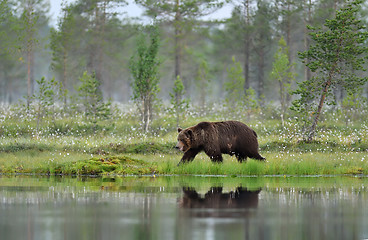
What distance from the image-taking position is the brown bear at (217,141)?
19328 mm

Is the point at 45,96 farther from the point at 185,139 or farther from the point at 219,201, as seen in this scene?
the point at 219,201

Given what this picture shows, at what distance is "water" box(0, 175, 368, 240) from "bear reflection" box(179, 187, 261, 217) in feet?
0.06

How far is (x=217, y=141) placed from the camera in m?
19.6

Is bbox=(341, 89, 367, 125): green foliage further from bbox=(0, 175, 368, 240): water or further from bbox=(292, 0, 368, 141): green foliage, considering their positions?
bbox=(0, 175, 368, 240): water

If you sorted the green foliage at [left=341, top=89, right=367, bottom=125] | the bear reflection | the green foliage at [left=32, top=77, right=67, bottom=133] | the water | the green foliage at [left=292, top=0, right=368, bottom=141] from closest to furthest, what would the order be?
1. the water
2. the bear reflection
3. the green foliage at [left=292, top=0, right=368, bottom=141]
4. the green foliage at [left=32, top=77, right=67, bottom=133]
5. the green foliage at [left=341, top=89, right=367, bottom=125]

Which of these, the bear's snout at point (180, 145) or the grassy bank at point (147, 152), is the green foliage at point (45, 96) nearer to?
the grassy bank at point (147, 152)

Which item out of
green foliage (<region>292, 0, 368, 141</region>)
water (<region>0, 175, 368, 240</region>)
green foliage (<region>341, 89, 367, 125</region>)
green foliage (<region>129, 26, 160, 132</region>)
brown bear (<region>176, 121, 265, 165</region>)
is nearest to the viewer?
water (<region>0, 175, 368, 240</region>)

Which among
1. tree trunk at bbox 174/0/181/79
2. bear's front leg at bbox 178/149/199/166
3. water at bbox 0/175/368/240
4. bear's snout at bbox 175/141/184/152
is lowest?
water at bbox 0/175/368/240

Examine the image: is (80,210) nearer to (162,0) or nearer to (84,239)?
(84,239)

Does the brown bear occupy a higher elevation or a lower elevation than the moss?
higher

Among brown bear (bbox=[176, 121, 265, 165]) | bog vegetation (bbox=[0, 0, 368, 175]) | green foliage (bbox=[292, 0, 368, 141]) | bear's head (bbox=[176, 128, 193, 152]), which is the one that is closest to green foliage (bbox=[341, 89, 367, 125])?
bog vegetation (bbox=[0, 0, 368, 175])

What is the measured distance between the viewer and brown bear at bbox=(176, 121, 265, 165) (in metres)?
19.3

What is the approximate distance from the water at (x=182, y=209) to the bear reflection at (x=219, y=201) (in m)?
0.02

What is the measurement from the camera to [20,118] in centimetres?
3681
